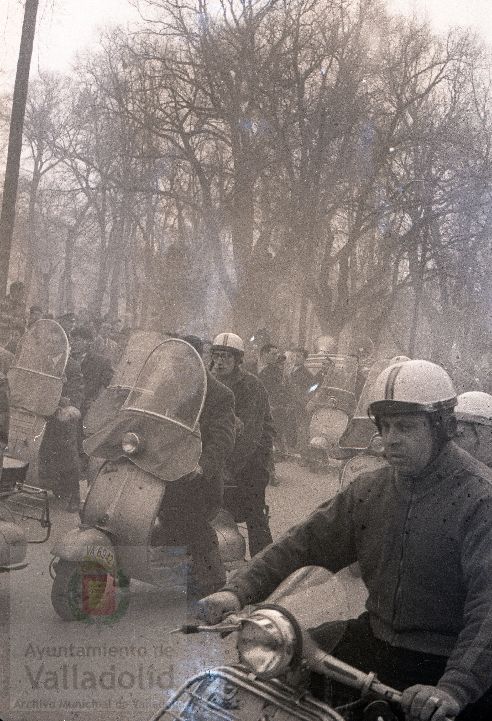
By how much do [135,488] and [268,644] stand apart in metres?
4.31

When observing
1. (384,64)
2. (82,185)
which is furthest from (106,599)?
(82,185)

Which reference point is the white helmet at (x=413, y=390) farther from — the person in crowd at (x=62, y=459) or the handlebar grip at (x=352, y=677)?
the person in crowd at (x=62, y=459)

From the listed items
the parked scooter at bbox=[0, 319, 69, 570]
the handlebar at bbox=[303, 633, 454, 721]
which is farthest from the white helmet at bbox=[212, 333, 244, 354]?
the handlebar at bbox=[303, 633, 454, 721]

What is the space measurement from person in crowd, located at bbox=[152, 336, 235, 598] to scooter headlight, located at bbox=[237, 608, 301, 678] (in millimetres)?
4249

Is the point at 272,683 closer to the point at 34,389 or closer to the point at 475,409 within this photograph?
the point at 475,409

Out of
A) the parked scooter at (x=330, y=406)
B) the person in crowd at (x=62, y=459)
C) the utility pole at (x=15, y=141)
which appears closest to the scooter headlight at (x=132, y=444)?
the person in crowd at (x=62, y=459)

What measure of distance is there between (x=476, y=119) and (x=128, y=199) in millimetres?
10159

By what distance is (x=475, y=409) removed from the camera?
561 cm

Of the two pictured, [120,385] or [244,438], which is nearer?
[120,385]

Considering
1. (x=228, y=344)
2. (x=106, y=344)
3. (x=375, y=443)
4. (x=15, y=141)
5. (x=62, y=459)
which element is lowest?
(x=62, y=459)

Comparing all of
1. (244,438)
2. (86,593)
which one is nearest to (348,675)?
(86,593)

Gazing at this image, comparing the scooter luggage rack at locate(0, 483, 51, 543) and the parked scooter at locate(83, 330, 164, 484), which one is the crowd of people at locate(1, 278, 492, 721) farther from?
the scooter luggage rack at locate(0, 483, 51, 543)

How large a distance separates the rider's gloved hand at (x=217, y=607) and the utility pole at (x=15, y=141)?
1380cm

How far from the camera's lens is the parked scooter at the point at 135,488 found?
636 cm
